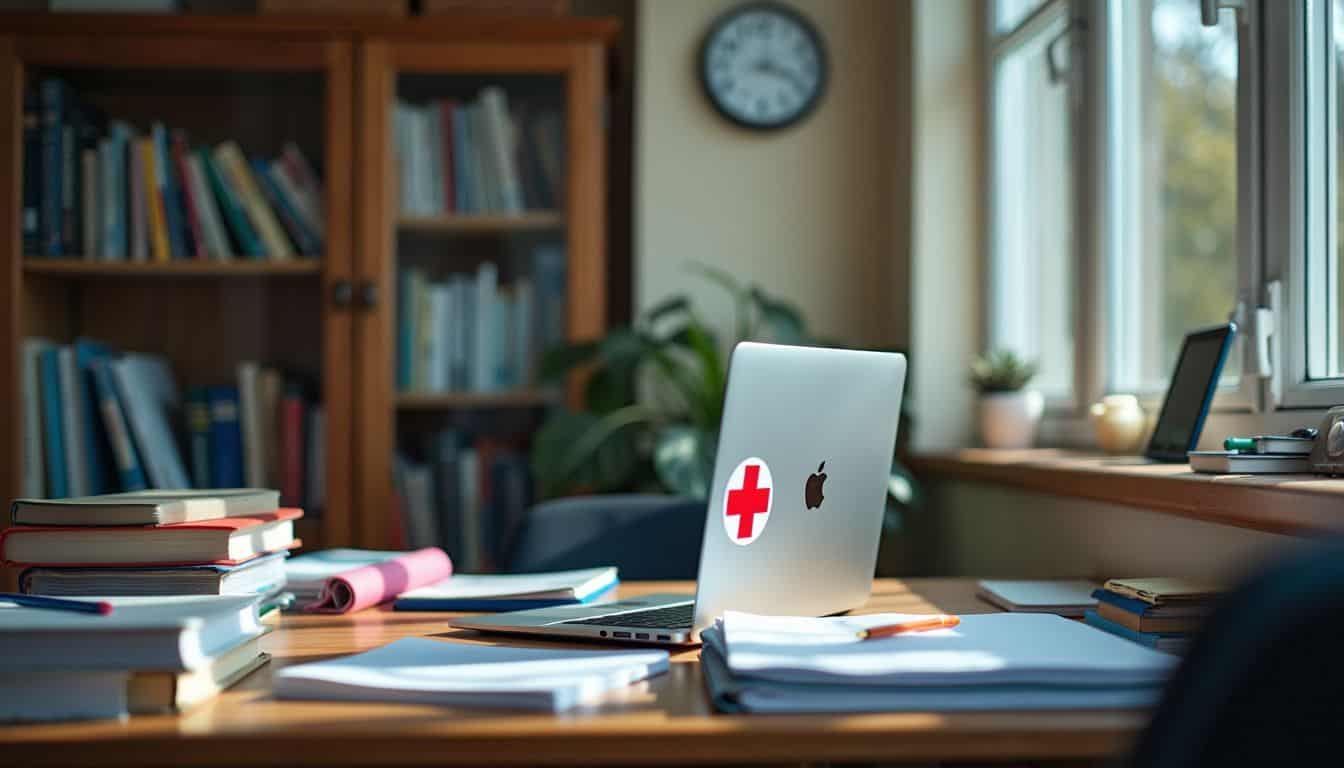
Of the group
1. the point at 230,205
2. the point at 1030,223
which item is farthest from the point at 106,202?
the point at 1030,223

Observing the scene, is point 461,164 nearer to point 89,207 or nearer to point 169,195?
point 169,195

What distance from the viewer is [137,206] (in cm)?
291

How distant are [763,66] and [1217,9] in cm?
142

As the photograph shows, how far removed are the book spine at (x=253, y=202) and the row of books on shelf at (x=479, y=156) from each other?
303mm

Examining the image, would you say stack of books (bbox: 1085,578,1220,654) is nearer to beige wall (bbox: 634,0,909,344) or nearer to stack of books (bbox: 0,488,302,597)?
stack of books (bbox: 0,488,302,597)

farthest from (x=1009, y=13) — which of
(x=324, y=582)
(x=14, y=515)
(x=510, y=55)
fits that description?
(x=14, y=515)

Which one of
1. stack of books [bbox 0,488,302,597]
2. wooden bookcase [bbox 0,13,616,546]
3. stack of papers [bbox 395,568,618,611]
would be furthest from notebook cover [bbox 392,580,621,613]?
wooden bookcase [bbox 0,13,616,546]

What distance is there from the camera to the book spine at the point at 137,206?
2902 mm

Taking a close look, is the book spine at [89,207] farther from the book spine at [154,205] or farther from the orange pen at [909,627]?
the orange pen at [909,627]

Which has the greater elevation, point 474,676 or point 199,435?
point 199,435

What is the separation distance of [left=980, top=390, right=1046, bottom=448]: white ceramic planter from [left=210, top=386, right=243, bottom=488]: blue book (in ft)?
5.56

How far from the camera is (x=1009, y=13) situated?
2914 millimetres

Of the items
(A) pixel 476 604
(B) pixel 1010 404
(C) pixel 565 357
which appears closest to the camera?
(A) pixel 476 604

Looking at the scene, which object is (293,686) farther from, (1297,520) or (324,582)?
(1297,520)
